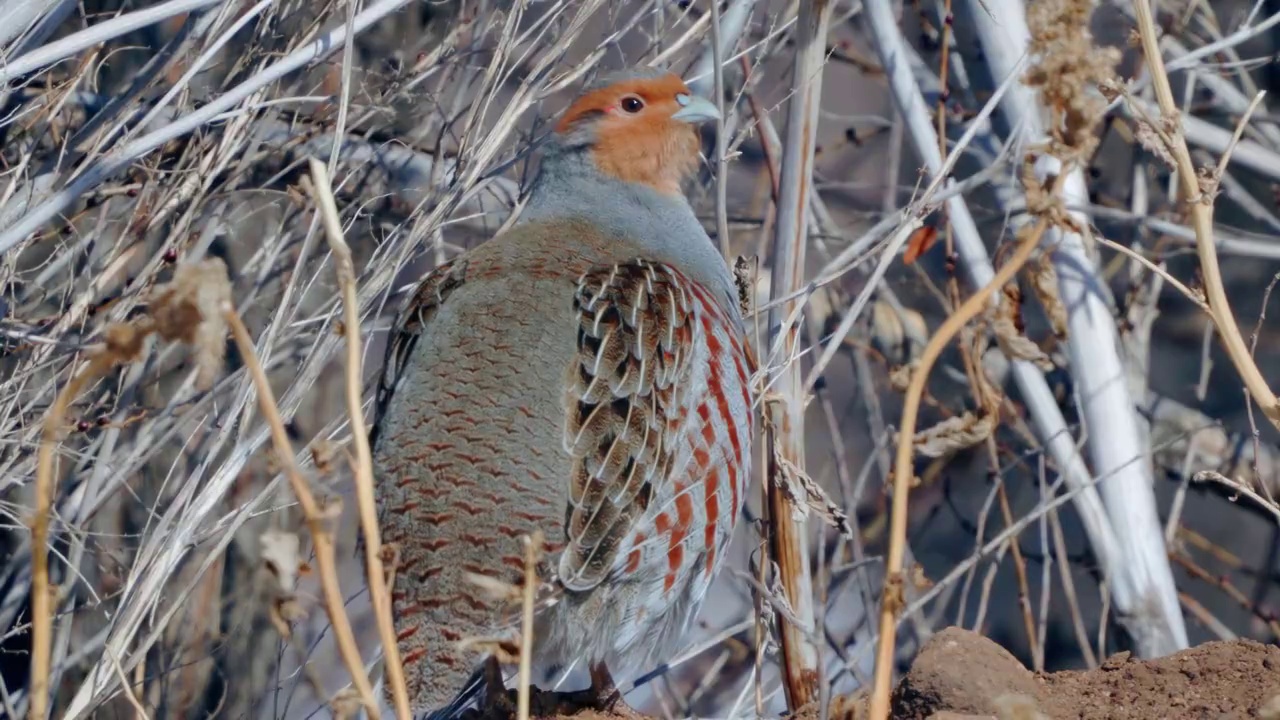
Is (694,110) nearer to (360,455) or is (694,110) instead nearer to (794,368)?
(794,368)

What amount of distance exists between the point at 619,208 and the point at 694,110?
0.32m

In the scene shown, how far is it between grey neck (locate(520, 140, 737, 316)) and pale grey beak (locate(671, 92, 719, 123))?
0.21 m

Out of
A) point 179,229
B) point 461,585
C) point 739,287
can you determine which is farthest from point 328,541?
point 179,229

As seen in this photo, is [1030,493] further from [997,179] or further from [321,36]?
[321,36]

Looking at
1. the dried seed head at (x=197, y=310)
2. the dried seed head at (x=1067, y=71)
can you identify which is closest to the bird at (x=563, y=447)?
the dried seed head at (x=197, y=310)

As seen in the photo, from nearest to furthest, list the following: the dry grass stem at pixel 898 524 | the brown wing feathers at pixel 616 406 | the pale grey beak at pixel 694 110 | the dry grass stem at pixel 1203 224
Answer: the dry grass stem at pixel 898 524 → the dry grass stem at pixel 1203 224 → the brown wing feathers at pixel 616 406 → the pale grey beak at pixel 694 110

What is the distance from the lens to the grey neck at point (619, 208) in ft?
11.8

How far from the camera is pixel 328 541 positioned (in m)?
1.73

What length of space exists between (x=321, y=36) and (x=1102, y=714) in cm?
231

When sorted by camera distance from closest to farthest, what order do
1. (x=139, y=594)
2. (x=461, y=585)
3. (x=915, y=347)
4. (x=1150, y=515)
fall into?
(x=461, y=585), (x=139, y=594), (x=1150, y=515), (x=915, y=347)

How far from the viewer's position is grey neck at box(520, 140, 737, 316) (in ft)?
11.8

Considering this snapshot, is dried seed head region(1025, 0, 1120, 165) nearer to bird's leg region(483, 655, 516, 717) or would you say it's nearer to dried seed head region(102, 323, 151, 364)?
dried seed head region(102, 323, 151, 364)

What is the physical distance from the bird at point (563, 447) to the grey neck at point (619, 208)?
0.12 feet

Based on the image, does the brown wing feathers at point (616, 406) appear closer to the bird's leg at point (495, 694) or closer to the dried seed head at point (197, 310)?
the bird's leg at point (495, 694)
